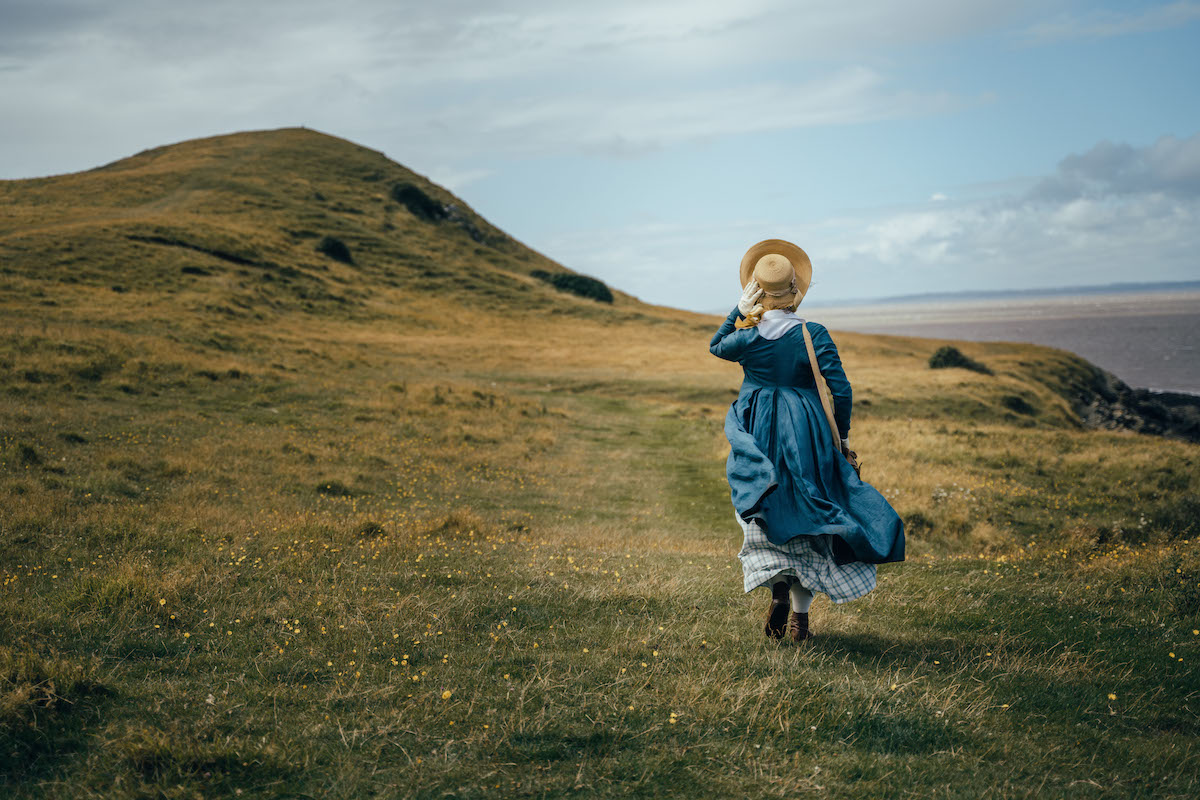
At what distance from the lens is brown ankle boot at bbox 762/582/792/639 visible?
662cm

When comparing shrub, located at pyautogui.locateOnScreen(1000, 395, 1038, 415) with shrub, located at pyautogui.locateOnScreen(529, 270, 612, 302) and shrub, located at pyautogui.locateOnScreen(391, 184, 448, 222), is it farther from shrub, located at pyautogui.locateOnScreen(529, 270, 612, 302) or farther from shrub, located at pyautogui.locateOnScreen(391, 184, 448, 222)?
shrub, located at pyautogui.locateOnScreen(391, 184, 448, 222)

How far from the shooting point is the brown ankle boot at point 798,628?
6.54m

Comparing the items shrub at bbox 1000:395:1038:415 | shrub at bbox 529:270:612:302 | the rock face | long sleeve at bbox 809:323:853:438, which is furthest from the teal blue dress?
shrub at bbox 529:270:612:302

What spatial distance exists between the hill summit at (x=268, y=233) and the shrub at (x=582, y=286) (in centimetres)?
21

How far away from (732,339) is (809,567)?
6.74 feet

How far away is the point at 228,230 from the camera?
59.2 meters

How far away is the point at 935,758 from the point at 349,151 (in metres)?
116

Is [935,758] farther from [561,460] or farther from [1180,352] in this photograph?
[1180,352]

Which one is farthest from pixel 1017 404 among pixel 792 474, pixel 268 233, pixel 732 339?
pixel 268 233

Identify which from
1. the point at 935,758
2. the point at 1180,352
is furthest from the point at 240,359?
the point at 1180,352

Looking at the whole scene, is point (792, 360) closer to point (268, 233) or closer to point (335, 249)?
point (268, 233)

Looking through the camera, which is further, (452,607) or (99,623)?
(452,607)

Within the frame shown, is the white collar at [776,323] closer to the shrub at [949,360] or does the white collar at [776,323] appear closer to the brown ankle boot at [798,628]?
the brown ankle boot at [798,628]

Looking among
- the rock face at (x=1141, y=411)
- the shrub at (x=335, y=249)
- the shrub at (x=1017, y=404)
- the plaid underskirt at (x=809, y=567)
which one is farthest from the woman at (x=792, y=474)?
the shrub at (x=335, y=249)
